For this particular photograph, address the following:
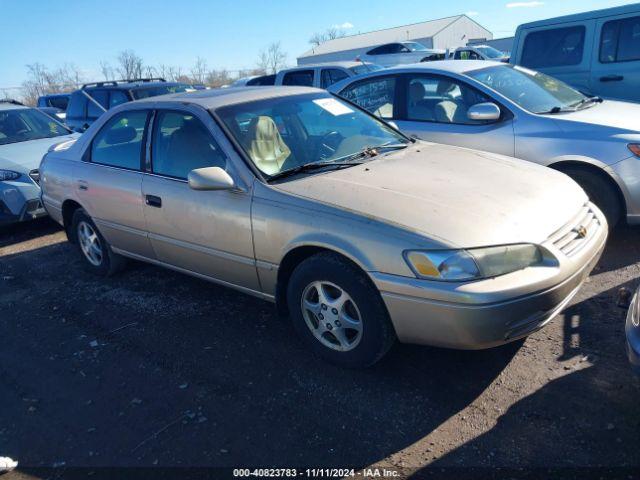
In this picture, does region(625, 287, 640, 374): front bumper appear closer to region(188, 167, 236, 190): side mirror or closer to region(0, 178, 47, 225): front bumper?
region(188, 167, 236, 190): side mirror

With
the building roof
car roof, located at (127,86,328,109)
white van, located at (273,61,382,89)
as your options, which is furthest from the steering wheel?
the building roof

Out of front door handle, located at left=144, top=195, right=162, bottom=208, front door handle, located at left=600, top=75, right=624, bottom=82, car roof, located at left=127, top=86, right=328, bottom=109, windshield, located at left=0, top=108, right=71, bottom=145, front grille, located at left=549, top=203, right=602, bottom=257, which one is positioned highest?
car roof, located at left=127, top=86, right=328, bottom=109

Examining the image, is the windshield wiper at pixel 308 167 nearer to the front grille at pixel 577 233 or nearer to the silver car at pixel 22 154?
the front grille at pixel 577 233

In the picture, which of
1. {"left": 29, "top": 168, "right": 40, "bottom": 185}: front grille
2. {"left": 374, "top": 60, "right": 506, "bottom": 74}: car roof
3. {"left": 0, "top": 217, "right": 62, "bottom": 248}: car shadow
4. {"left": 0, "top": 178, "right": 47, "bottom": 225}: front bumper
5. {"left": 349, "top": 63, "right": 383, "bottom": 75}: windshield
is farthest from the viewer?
{"left": 349, "top": 63, "right": 383, "bottom": 75}: windshield

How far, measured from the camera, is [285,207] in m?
Result: 3.07

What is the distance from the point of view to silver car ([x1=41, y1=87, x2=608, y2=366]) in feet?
8.46

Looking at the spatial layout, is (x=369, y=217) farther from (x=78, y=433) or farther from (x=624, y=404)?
(x=78, y=433)

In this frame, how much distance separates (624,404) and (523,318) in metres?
0.67

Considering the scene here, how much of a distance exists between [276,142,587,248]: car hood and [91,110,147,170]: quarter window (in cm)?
161

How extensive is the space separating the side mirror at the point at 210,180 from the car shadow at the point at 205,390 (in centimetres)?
111

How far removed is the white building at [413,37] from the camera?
52500 millimetres

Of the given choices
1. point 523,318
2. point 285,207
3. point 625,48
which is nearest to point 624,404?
point 523,318

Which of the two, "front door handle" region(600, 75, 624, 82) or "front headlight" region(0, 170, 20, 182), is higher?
"front door handle" region(600, 75, 624, 82)

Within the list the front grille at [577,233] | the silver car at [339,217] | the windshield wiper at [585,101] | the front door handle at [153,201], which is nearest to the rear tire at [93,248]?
the silver car at [339,217]
